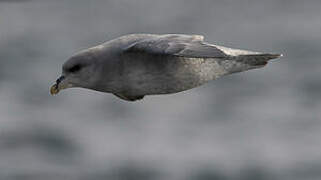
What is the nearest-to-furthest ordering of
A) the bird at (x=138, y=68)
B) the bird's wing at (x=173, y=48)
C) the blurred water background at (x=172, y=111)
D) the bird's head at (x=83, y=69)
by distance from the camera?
1. the bird's wing at (x=173, y=48)
2. the bird at (x=138, y=68)
3. the bird's head at (x=83, y=69)
4. the blurred water background at (x=172, y=111)

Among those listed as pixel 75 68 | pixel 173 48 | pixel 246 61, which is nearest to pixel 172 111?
pixel 246 61

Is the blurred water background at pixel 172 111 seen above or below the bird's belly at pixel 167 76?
above

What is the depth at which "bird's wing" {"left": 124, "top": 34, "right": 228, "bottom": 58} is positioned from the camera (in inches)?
413

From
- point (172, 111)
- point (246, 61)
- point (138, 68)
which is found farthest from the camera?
point (172, 111)

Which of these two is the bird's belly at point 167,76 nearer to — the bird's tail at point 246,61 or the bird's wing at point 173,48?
the bird's wing at point 173,48

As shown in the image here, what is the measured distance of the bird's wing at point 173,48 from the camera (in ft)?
34.4

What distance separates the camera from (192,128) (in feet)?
182

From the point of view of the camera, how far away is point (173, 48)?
417 inches

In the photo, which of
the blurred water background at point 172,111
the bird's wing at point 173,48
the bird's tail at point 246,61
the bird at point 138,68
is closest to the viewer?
the bird's wing at point 173,48

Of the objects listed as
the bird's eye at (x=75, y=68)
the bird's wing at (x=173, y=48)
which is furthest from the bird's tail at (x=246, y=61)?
the bird's eye at (x=75, y=68)

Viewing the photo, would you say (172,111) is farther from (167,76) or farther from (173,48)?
(173,48)

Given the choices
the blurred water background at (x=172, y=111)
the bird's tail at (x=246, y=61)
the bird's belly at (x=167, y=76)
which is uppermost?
the blurred water background at (x=172, y=111)

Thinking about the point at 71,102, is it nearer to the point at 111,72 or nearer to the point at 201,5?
the point at 201,5

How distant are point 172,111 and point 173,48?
44.7 metres
